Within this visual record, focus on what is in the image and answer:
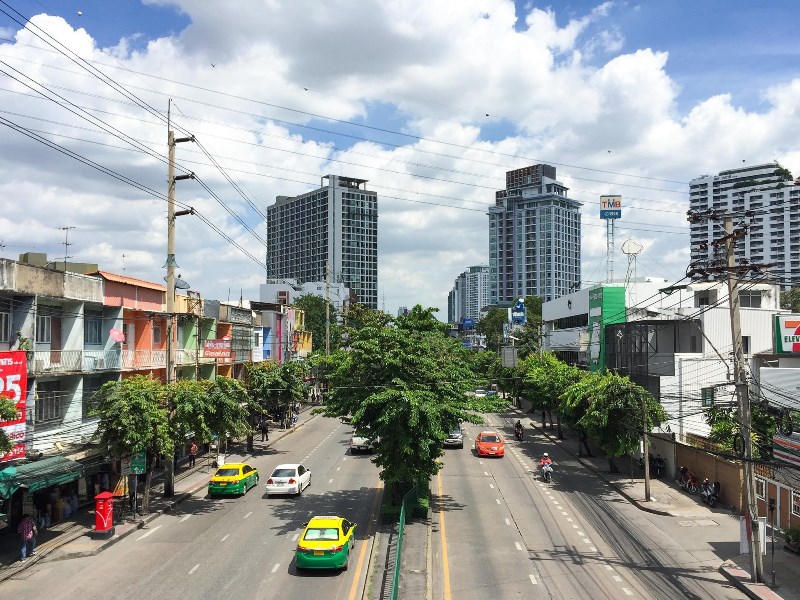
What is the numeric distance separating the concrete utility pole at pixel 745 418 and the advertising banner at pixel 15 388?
23.0 m

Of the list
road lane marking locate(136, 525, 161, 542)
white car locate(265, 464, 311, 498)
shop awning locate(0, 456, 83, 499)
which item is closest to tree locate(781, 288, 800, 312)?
white car locate(265, 464, 311, 498)

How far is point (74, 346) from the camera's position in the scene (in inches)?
1142

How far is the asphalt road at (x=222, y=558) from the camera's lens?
61.5 ft

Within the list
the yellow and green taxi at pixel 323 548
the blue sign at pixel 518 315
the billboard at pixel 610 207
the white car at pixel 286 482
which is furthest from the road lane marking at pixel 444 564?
the blue sign at pixel 518 315

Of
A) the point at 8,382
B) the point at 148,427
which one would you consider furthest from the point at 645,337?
the point at 8,382

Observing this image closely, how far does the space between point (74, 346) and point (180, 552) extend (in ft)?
36.8

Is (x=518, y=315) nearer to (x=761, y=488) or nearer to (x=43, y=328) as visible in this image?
(x=761, y=488)

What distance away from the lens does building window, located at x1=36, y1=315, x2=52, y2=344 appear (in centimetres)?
2670

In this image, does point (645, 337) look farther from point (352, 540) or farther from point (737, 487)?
point (352, 540)

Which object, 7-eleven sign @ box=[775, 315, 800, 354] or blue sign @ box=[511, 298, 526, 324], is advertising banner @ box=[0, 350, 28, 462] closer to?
7-eleven sign @ box=[775, 315, 800, 354]

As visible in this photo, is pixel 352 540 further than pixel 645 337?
No

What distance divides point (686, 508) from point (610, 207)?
1967 inches

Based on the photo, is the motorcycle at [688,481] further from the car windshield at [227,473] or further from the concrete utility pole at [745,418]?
the car windshield at [227,473]

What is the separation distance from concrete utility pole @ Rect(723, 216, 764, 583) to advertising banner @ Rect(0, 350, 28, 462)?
2297 cm
